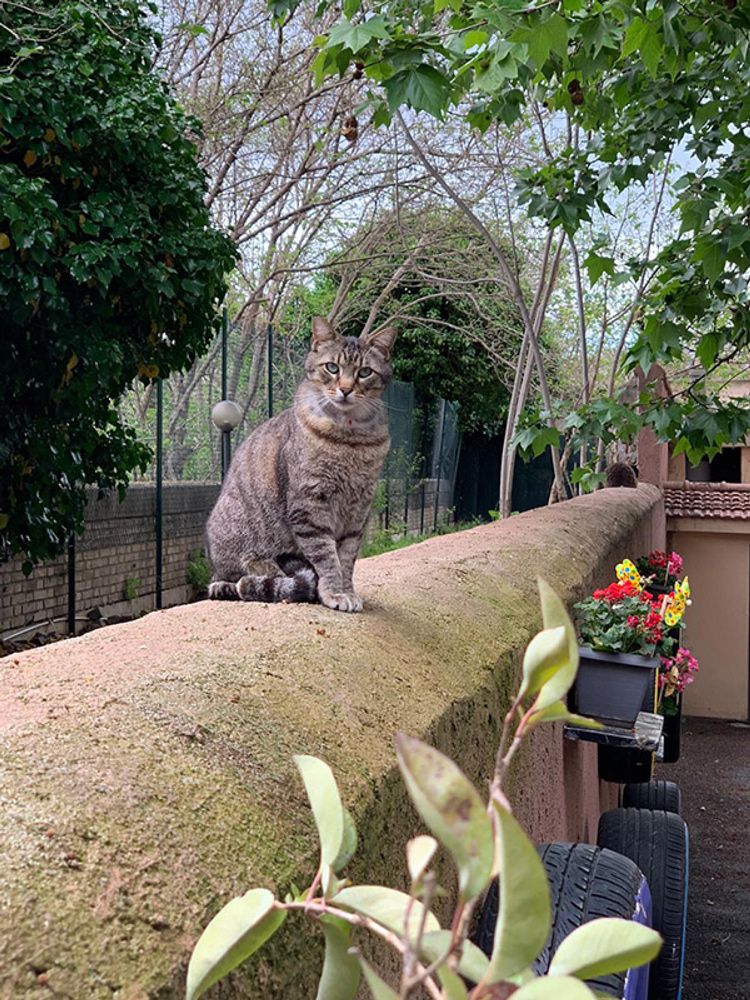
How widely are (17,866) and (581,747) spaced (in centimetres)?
362

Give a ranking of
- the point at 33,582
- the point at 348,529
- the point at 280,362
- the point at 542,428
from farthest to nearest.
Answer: the point at 280,362
the point at 33,582
the point at 542,428
the point at 348,529

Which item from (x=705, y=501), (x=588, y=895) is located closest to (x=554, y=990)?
(x=588, y=895)

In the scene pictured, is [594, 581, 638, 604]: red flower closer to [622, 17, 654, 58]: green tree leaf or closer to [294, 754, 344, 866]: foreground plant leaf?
[622, 17, 654, 58]: green tree leaf

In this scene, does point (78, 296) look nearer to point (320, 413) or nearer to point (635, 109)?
point (635, 109)

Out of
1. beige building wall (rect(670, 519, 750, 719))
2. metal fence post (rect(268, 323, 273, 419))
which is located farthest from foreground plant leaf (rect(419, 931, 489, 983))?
beige building wall (rect(670, 519, 750, 719))

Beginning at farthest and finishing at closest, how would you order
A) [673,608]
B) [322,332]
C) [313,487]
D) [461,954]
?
[673,608], [322,332], [313,487], [461,954]

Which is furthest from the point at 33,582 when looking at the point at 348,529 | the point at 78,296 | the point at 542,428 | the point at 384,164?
the point at 384,164

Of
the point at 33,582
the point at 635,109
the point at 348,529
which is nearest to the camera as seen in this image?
the point at 348,529

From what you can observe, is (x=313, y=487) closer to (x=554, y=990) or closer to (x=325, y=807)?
(x=325, y=807)

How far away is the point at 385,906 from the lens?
22.1 inches

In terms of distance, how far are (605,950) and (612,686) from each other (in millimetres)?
3406

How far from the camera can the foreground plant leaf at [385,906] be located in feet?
1.77

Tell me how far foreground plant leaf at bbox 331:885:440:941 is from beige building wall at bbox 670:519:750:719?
20268mm

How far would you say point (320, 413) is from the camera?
3.01 m
